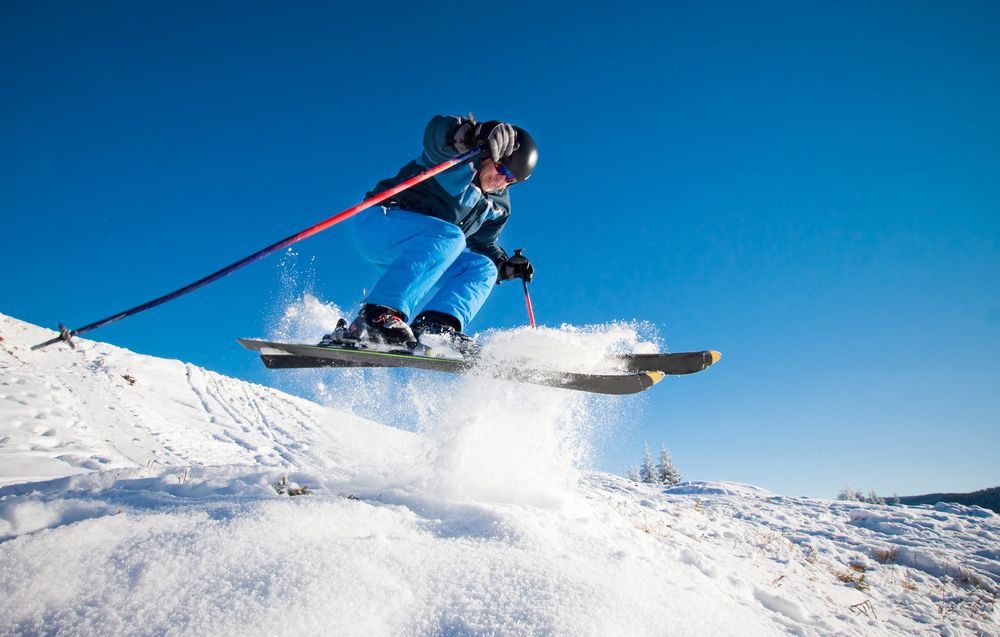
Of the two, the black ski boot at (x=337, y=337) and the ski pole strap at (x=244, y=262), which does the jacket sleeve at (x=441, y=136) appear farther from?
the black ski boot at (x=337, y=337)

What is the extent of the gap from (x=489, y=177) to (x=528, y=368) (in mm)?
1687

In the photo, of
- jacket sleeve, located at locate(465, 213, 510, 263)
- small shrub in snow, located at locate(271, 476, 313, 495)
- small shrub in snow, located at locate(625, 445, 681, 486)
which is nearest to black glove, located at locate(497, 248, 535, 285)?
jacket sleeve, located at locate(465, 213, 510, 263)

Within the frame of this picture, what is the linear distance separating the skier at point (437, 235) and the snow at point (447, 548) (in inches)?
23.1

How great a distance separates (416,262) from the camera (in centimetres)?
275

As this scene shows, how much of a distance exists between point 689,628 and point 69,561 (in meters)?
1.67

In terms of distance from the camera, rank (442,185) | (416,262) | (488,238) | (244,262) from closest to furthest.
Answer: (244,262), (416,262), (442,185), (488,238)

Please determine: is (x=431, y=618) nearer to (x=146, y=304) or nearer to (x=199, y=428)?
(x=146, y=304)

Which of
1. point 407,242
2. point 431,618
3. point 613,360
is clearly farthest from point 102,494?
point 613,360

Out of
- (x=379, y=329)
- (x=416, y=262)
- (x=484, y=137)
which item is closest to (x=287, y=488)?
(x=379, y=329)

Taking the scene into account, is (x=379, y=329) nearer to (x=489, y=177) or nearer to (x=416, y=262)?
(x=416, y=262)

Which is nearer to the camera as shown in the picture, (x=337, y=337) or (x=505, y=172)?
(x=337, y=337)

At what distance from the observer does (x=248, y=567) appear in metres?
1.04

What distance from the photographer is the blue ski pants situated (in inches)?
107

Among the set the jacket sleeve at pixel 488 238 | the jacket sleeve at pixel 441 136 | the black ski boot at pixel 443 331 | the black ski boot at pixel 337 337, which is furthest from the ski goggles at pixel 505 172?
the black ski boot at pixel 337 337
